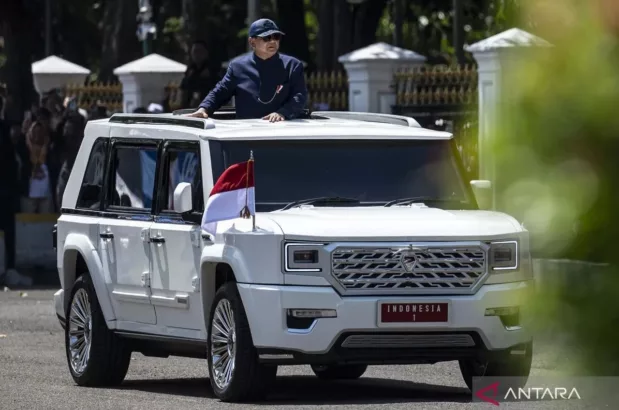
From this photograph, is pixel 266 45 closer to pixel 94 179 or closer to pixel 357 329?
pixel 94 179

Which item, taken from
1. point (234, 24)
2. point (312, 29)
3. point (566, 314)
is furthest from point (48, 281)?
point (312, 29)

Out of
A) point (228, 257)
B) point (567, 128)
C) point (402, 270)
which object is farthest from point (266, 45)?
point (567, 128)

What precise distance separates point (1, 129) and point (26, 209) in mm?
1637

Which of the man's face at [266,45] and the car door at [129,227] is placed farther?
the man's face at [266,45]

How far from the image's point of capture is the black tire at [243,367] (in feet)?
29.9

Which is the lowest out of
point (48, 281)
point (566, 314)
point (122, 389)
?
point (48, 281)

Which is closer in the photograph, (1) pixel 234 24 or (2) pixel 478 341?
(2) pixel 478 341

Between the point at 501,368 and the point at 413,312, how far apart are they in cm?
85

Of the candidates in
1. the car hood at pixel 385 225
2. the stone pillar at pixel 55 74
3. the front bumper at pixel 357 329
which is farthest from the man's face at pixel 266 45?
the stone pillar at pixel 55 74

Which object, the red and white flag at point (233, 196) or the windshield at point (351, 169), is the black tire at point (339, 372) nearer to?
the windshield at point (351, 169)

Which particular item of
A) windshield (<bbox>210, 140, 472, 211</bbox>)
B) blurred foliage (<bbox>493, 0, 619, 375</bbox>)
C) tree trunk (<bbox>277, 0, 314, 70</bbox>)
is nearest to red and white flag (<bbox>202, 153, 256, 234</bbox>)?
windshield (<bbox>210, 140, 472, 211</bbox>)

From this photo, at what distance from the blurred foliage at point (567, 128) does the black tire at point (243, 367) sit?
6729mm

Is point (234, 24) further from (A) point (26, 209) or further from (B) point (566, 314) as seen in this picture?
(B) point (566, 314)

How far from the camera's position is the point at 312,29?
67375mm
